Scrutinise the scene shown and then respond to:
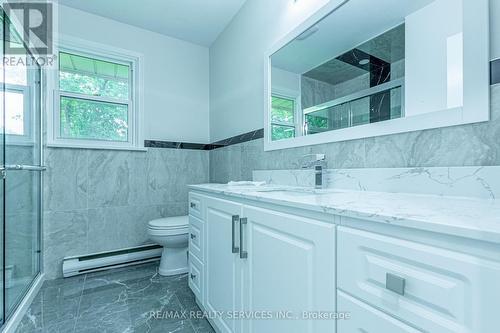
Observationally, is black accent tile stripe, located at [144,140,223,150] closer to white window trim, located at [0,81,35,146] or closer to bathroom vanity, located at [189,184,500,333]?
white window trim, located at [0,81,35,146]

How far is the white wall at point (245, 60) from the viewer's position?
1.75 meters

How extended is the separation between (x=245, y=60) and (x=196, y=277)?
6.04ft

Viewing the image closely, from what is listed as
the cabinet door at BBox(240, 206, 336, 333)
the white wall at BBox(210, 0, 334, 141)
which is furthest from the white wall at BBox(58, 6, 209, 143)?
the cabinet door at BBox(240, 206, 336, 333)

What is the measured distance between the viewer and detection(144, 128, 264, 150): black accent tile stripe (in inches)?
81.4

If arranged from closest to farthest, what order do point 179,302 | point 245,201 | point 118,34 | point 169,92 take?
point 245,201
point 179,302
point 118,34
point 169,92

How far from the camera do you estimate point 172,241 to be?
2.11 m

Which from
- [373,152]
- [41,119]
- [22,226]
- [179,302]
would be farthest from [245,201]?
[41,119]

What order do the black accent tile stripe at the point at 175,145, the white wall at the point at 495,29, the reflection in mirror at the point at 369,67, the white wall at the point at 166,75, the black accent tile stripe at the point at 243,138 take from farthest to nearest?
the black accent tile stripe at the point at 175,145 → the white wall at the point at 166,75 → the black accent tile stripe at the point at 243,138 → the reflection in mirror at the point at 369,67 → the white wall at the point at 495,29

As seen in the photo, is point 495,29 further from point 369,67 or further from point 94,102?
point 94,102

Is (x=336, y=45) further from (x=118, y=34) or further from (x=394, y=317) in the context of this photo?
(x=118, y=34)

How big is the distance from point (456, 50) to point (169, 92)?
2.51m

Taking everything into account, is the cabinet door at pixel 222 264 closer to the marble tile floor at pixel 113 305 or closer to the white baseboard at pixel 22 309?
the marble tile floor at pixel 113 305

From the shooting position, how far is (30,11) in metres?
2.03

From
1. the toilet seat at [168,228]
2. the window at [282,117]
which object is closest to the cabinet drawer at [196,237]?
the toilet seat at [168,228]
